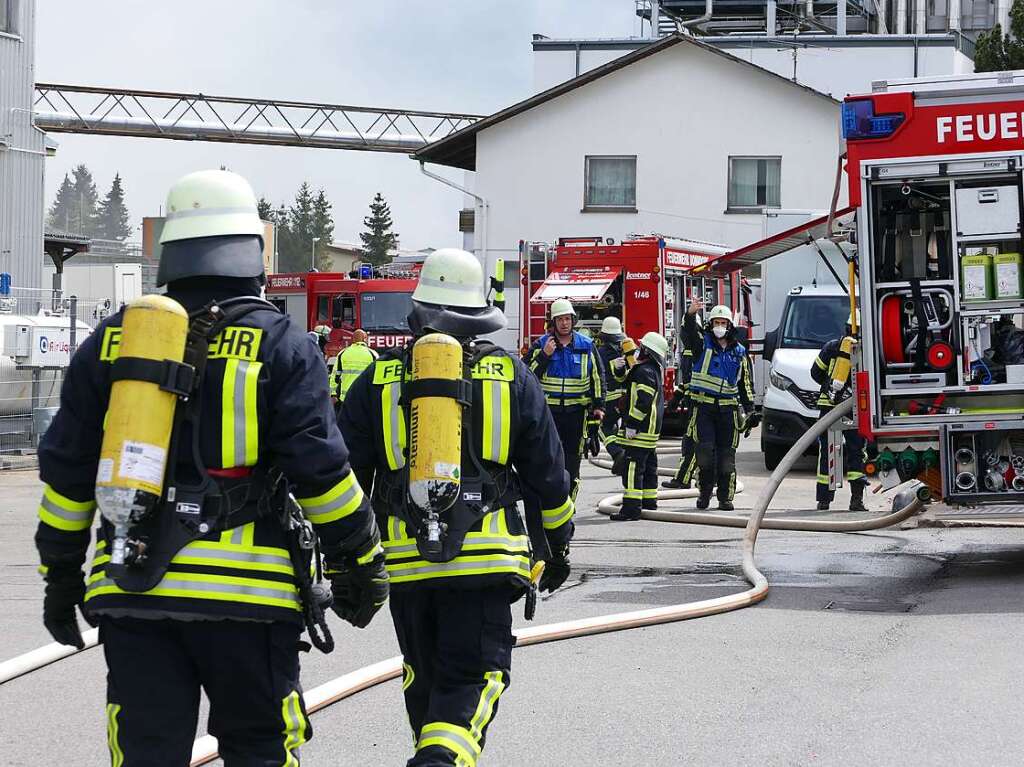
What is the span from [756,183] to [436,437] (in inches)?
1254

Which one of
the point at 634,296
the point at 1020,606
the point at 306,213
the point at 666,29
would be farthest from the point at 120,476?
the point at 306,213

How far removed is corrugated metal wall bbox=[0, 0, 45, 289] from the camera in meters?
25.4

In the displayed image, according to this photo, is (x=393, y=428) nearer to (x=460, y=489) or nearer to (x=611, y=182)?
(x=460, y=489)

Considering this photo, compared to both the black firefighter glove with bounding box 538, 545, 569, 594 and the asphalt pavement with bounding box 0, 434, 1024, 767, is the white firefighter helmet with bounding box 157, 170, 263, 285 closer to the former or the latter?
the black firefighter glove with bounding box 538, 545, 569, 594

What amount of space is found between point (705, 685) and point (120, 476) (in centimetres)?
369

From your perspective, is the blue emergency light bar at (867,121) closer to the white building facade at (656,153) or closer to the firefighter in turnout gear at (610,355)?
the firefighter in turnout gear at (610,355)

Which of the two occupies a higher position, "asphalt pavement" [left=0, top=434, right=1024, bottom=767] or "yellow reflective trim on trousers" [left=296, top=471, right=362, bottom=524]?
"yellow reflective trim on trousers" [left=296, top=471, right=362, bottom=524]

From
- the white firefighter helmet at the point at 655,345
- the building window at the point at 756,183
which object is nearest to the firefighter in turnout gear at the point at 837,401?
the white firefighter helmet at the point at 655,345

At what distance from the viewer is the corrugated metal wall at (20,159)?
25391mm

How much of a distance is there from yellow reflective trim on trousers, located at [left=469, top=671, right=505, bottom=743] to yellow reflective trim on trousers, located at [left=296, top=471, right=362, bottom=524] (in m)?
0.80

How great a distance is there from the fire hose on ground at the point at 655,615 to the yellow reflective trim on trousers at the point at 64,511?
5.13 ft

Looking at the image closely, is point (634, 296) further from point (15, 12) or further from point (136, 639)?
point (136, 639)

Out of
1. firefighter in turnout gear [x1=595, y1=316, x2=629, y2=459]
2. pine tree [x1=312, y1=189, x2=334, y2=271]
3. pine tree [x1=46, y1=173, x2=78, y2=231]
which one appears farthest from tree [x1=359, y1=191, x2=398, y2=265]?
firefighter in turnout gear [x1=595, y1=316, x2=629, y2=459]

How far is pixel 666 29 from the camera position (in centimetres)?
5341
